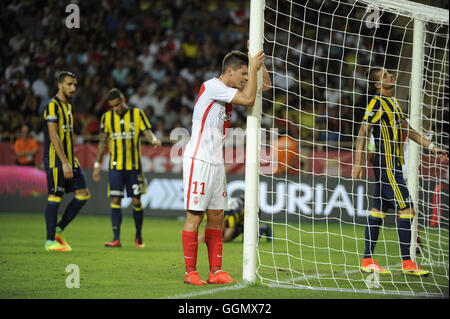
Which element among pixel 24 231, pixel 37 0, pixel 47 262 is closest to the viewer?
pixel 47 262

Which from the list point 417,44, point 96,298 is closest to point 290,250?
point 417,44

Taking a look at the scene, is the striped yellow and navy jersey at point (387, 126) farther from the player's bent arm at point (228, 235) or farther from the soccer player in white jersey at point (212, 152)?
the player's bent arm at point (228, 235)

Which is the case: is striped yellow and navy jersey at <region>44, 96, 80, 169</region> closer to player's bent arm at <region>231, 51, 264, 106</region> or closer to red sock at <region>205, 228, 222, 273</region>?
red sock at <region>205, 228, 222, 273</region>

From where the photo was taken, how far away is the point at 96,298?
468cm

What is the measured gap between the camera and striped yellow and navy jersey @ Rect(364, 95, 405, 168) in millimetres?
6309

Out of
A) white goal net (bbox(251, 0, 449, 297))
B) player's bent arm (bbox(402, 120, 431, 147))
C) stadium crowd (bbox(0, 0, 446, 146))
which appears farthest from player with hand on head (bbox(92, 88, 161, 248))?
stadium crowd (bbox(0, 0, 446, 146))

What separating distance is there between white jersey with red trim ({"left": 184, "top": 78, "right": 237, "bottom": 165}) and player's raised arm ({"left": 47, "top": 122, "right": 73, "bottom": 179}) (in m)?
2.75

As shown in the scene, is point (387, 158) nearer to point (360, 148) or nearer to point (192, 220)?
point (360, 148)

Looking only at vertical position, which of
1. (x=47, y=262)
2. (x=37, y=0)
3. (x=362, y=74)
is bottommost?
(x=47, y=262)

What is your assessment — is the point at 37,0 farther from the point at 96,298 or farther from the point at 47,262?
the point at 96,298

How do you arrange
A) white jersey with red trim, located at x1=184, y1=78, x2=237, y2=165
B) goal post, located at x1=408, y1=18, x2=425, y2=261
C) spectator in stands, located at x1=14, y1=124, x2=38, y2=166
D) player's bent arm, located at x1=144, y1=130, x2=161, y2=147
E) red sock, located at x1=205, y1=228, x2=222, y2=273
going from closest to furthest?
white jersey with red trim, located at x1=184, y1=78, x2=237, y2=165 < red sock, located at x1=205, y1=228, x2=222, y2=273 < goal post, located at x1=408, y1=18, x2=425, y2=261 < player's bent arm, located at x1=144, y1=130, x2=161, y2=147 < spectator in stands, located at x1=14, y1=124, x2=38, y2=166

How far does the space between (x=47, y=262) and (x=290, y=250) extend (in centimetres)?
304

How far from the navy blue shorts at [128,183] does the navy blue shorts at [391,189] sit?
332cm

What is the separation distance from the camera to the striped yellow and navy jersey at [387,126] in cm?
631
